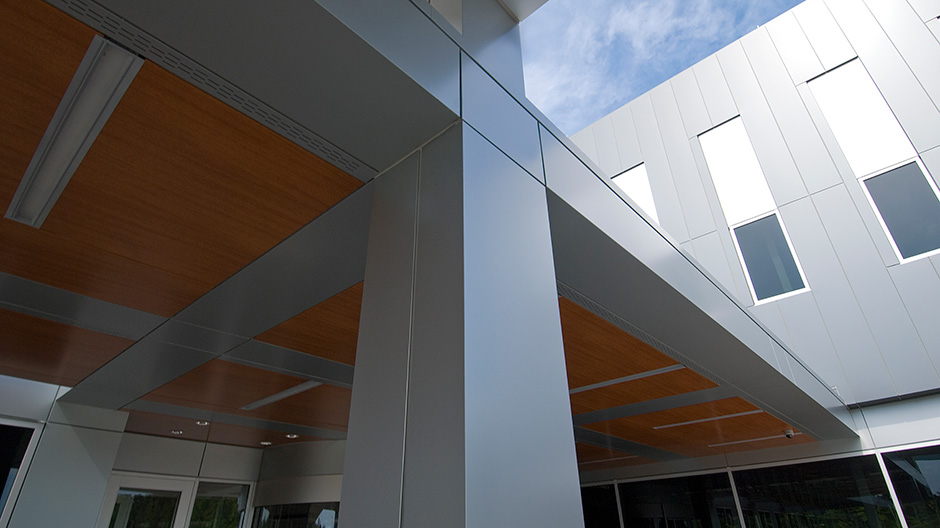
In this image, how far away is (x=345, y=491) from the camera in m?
1.30

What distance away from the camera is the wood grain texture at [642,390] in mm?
3998

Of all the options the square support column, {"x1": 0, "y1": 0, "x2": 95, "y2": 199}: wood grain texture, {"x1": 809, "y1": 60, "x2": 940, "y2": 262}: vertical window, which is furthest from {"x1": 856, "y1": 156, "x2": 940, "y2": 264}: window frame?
{"x1": 0, "y1": 0, "x2": 95, "y2": 199}: wood grain texture

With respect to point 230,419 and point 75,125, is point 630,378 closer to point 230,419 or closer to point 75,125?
point 75,125

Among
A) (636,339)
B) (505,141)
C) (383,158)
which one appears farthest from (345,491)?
(636,339)

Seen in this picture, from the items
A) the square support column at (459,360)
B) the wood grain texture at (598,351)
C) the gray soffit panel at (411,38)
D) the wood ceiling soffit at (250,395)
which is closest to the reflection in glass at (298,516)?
the wood ceiling soffit at (250,395)

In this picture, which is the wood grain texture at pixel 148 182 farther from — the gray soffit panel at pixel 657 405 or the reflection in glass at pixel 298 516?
the reflection in glass at pixel 298 516

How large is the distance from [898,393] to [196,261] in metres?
6.89

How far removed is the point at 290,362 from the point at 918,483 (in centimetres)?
Answer: 638

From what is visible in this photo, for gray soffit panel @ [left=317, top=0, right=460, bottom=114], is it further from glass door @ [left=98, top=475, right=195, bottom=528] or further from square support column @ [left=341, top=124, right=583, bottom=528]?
glass door @ [left=98, top=475, right=195, bottom=528]

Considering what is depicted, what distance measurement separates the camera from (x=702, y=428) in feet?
18.9

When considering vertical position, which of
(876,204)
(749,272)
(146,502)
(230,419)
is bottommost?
(146,502)

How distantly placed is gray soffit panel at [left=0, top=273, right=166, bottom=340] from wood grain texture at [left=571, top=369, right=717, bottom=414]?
3.31m

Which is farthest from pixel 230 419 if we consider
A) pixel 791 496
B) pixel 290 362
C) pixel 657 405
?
pixel 791 496

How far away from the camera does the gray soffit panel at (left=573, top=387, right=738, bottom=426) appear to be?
433 centimetres
